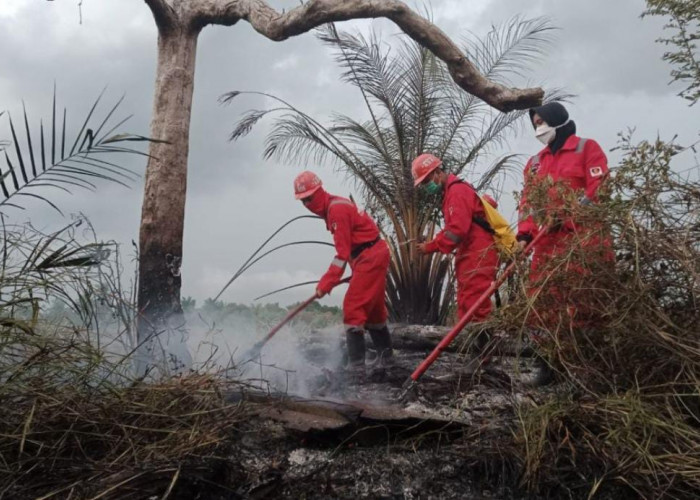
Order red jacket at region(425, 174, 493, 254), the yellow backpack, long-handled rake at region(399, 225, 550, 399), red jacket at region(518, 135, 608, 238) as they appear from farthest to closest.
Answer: the yellow backpack < red jacket at region(425, 174, 493, 254) < red jacket at region(518, 135, 608, 238) < long-handled rake at region(399, 225, 550, 399)

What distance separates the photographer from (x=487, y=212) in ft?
24.2

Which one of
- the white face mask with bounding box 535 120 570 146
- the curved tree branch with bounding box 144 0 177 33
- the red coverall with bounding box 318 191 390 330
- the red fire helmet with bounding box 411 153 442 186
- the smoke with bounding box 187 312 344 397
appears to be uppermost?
the curved tree branch with bounding box 144 0 177 33

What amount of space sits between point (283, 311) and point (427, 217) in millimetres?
2873

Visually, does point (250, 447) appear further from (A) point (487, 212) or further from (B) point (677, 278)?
(A) point (487, 212)

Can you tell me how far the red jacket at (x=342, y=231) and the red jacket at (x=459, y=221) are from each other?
2.76 feet

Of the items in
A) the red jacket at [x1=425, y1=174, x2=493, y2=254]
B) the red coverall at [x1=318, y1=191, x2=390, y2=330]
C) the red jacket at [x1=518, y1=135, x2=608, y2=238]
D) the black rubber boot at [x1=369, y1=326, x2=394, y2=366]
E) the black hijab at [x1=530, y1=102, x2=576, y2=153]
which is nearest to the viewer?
the red jacket at [x1=518, y1=135, x2=608, y2=238]

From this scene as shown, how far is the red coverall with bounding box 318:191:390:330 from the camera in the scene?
→ 7676 millimetres

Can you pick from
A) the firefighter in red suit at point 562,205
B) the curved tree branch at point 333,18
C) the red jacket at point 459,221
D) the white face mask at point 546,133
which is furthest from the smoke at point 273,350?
the curved tree branch at point 333,18

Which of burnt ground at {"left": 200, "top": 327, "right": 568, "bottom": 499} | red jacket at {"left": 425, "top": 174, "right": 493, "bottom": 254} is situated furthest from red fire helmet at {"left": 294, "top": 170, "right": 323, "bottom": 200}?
burnt ground at {"left": 200, "top": 327, "right": 568, "bottom": 499}

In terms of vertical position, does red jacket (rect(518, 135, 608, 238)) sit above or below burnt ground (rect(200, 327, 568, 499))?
above

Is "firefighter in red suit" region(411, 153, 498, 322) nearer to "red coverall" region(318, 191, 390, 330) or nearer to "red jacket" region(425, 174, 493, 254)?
"red jacket" region(425, 174, 493, 254)

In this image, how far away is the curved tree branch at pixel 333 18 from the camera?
27.6ft

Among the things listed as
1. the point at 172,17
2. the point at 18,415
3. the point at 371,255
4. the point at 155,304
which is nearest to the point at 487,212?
the point at 371,255

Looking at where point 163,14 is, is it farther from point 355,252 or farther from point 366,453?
point 366,453
